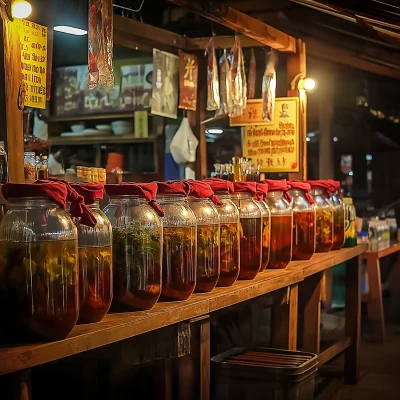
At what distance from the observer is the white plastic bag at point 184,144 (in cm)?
591

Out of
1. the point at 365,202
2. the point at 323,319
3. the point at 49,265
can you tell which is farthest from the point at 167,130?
the point at 365,202

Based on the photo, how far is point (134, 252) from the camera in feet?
8.37

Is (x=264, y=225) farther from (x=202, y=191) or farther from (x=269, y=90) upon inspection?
(x=269, y=90)

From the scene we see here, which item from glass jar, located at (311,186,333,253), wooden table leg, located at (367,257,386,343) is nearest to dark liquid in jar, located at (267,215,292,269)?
glass jar, located at (311,186,333,253)

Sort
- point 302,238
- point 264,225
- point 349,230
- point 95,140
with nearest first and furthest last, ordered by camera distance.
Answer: point 264,225 → point 302,238 → point 349,230 → point 95,140

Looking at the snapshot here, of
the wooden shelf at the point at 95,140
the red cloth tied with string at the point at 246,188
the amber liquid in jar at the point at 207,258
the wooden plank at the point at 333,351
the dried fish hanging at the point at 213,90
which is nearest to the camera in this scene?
the amber liquid in jar at the point at 207,258

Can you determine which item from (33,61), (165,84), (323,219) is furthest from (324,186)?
(33,61)

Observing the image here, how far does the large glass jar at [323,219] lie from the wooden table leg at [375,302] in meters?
2.39

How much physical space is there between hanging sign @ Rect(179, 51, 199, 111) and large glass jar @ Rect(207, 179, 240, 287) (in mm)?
2490

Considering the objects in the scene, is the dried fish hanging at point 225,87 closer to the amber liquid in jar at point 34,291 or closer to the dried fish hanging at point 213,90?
the dried fish hanging at point 213,90

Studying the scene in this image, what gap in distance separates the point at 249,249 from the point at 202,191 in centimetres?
57

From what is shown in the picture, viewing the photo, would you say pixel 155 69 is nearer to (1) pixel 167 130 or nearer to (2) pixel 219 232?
(1) pixel 167 130

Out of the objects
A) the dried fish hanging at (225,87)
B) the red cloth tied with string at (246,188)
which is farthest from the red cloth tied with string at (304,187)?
the dried fish hanging at (225,87)

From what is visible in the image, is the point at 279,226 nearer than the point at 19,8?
No
